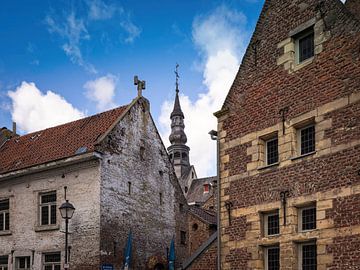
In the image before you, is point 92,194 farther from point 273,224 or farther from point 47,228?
point 273,224

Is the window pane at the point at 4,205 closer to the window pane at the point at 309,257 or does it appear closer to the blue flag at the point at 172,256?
the blue flag at the point at 172,256

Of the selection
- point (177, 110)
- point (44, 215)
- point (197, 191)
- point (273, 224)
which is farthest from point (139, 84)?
point (177, 110)

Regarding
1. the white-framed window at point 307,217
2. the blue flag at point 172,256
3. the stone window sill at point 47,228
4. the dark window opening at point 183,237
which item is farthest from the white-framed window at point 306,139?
the dark window opening at point 183,237

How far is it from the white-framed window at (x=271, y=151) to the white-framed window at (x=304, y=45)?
2649mm

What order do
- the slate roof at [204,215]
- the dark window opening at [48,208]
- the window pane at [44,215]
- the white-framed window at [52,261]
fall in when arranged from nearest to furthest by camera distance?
the white-framed window at [52,261] → the dark window opening at [48,208] → the window pane at [44,215] → the slate roof at [204,215]

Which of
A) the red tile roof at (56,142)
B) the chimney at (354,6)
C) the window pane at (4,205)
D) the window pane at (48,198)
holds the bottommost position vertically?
the window pane at (4,205)

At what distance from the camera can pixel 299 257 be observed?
15.0 m

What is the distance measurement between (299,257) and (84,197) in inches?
472

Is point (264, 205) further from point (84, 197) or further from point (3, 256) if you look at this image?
point (3, 256)

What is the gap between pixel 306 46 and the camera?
1598cm

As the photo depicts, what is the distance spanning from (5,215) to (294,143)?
57.1 feet

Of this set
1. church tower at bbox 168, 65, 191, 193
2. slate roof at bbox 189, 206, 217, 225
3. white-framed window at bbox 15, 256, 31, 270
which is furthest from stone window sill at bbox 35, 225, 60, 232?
church tower at bbox 168, 65, 191, 193

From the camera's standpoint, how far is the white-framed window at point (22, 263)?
2525cm

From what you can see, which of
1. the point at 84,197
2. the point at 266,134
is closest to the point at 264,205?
the point at 266,134
